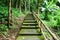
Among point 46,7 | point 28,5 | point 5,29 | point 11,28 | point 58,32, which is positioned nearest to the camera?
point 5,29

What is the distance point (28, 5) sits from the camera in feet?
123

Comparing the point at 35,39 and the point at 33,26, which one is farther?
the point at 33,26

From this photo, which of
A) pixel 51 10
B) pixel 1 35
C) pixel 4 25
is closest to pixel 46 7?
pixel 51 10

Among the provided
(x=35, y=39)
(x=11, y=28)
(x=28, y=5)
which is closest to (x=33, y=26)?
(x=11, y=28)

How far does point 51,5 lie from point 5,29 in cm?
1292

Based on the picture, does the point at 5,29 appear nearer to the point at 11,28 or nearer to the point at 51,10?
the point at 11,28

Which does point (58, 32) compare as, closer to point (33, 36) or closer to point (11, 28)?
point (11, 28)

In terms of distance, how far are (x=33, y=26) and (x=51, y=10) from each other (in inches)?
385

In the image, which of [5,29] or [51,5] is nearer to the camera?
[5,29]

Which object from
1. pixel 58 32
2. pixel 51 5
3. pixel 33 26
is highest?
pixel 51 5

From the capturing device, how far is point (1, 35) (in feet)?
37.1

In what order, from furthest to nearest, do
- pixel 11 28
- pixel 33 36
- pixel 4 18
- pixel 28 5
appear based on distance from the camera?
pixel 28 5
pixel 4 18
pixel 11 28
pixel 33 36

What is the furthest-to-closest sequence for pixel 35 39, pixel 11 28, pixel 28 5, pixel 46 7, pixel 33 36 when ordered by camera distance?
pixel 28 5 → pixel 46 7 → pixel 11 28 → pixel 33 36 → pixel 35 39

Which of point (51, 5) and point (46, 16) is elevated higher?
point (51, 5)
